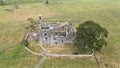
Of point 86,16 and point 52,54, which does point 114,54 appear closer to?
point 52,54

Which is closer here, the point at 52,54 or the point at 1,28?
the point at 52,54

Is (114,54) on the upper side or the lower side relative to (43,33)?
lower

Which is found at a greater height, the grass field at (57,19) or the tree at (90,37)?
the tree at (90,37)

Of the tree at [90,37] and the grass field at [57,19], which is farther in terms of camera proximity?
the tree at [90,37]

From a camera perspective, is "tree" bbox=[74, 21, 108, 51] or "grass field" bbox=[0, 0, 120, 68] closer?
"grass field" bbox=[0, 0, 120, 68]

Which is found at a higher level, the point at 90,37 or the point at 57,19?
the point at 90,37

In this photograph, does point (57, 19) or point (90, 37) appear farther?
point (57, 19)

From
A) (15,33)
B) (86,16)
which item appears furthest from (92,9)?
(15,33)

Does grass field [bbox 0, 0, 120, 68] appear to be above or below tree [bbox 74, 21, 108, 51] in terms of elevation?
below
